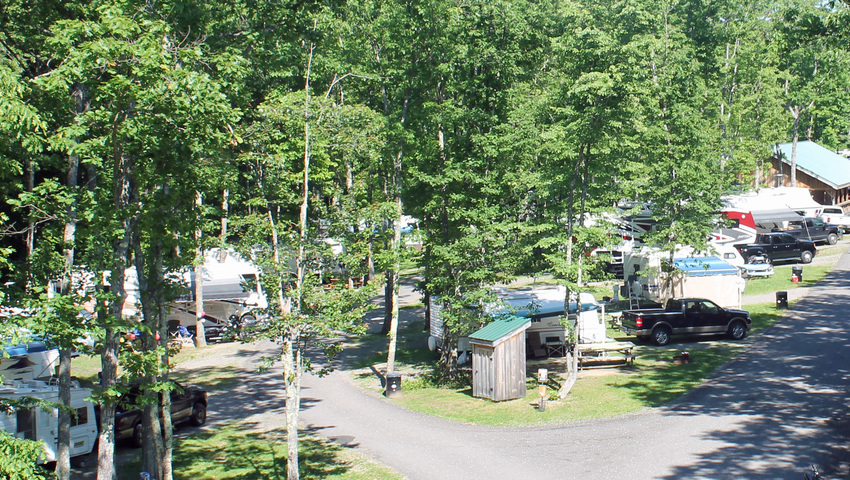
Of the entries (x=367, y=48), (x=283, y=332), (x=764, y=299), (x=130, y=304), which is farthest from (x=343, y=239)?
(x=764, y=299)

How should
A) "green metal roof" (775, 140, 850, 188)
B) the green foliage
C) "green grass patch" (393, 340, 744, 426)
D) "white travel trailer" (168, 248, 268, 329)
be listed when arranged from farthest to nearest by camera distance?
"green metal roof" (775, 140, 850, 188), "white travel trailer" (168, 248, 268, 329), "green grass patch" (393, 340, 744, 426), the green foliage

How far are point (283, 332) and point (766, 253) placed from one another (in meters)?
35.7

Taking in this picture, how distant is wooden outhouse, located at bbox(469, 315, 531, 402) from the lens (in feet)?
70.7

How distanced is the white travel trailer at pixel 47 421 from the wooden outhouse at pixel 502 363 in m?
11.2

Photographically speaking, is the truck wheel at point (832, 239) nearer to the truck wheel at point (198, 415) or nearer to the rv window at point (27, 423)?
the truck wheel at point (198, 415)

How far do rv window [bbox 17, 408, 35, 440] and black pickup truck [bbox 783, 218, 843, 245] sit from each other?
45.1 meters

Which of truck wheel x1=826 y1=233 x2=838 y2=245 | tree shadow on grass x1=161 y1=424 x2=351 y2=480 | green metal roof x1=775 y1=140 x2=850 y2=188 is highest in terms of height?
green metal roof x1=775 y1=140 x2=850 y2=188

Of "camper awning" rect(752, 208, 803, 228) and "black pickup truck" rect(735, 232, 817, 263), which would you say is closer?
"black pickup truck" rect(735, 232, 817, 263)

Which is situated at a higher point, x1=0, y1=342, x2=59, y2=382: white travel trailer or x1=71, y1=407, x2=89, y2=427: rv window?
x1=0, y1=342, x2=59, y2=382: white travel trailer

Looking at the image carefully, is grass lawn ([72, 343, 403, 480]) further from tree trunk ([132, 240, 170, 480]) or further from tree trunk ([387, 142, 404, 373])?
tree trunk ([387, 142, 404, 373])

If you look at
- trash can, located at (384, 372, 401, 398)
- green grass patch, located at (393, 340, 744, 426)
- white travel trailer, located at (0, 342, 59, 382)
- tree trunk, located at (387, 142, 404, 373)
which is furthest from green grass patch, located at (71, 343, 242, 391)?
green grass patch, located at (393, 340, 744, 426)

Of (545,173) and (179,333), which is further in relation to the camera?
(179,333)

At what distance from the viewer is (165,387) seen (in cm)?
1207

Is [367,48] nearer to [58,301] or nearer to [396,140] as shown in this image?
[396,140]
